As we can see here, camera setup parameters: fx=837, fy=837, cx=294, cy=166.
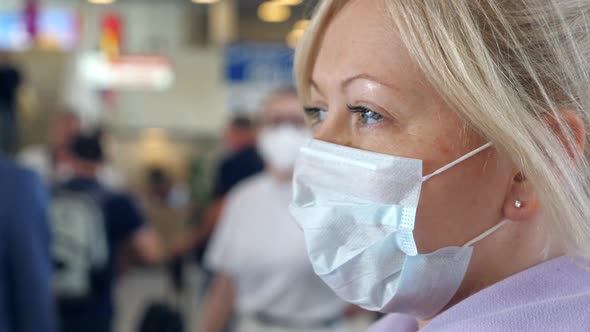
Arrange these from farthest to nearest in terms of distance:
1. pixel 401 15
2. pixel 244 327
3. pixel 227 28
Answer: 1. pixel 227 28
2. pixel 244 327
3. pixel 401 15

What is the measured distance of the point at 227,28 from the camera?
12516 millimetres

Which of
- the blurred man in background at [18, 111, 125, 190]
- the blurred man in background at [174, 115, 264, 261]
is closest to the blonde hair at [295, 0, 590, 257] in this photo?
the blurred man in background at [174, 115, 264, 261]

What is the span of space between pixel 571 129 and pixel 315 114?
0.44 meters

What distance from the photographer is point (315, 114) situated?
139 cm

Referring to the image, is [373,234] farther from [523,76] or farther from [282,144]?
[282,144]

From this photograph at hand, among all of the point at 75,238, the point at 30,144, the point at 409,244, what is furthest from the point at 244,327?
the point at 30,144

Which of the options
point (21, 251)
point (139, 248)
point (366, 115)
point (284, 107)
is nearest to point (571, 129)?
point (366, 115)

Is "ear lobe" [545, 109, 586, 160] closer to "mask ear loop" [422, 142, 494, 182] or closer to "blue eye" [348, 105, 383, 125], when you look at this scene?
"mask ear loop" [422, 142, 494, 182]

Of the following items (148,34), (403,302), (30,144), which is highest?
(403,302)

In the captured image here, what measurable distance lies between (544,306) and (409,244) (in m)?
0.21

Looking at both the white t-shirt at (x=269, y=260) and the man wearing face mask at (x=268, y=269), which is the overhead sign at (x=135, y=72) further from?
the white t-shirt at (x=269, y=260)

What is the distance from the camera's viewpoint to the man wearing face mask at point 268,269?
121 inches

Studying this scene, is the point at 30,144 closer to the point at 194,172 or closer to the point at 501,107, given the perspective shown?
the point at 194,172

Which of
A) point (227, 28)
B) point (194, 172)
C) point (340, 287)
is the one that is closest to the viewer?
point (340, 287)
